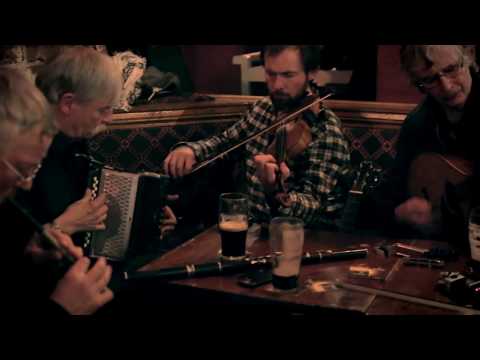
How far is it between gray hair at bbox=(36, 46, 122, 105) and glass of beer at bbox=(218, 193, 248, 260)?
78cm

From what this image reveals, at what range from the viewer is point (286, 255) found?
1.74 m

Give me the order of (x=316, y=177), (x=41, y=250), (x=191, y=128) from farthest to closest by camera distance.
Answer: (x=191, y=128)
(x=316, y=177)
(x=41, y=250)

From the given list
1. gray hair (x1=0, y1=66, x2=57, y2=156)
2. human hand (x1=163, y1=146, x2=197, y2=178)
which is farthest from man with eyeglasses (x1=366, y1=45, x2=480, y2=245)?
gray hair (x1=0, y1=66, x2=57, y2=156)

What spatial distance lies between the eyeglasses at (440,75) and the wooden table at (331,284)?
2.38ft

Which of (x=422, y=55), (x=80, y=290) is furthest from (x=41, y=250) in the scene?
(x=422, y=55)

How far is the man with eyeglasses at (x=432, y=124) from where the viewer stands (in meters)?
2.41

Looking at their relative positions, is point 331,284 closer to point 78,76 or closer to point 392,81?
point 78,76

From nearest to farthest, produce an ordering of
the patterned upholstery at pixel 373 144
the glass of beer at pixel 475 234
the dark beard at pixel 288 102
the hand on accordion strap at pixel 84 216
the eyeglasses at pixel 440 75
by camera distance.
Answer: the glass of beer at pixel 475 234 → the hand on accordion strap at pixel 84 216 → the eyeglasses at pixel 440 75 → the dark beard at pixel 288 102 → the patterned upholstery at pixel 373 144

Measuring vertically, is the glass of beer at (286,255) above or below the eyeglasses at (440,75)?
below

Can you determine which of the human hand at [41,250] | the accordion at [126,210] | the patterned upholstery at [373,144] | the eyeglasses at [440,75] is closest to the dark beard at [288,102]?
the patterned upholstery at [373,144]

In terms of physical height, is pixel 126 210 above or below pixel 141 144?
below

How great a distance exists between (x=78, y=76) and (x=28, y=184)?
0.77 meters

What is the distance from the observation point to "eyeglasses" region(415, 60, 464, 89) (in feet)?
8.00

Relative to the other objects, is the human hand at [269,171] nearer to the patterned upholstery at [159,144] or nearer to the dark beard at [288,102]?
the dark beard at [288,102]
